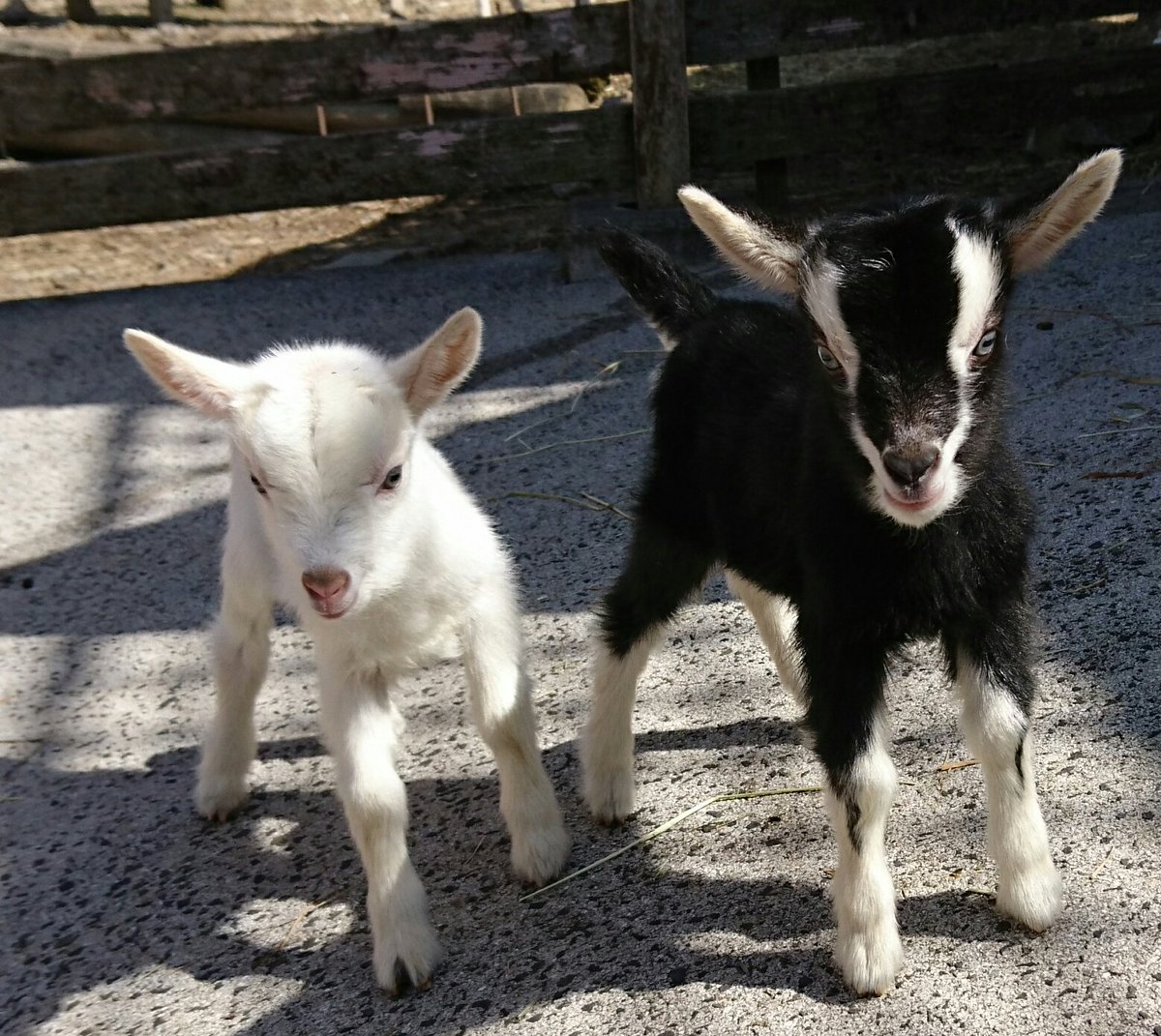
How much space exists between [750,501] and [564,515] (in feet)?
6.89

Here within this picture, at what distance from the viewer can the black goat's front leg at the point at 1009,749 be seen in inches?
106

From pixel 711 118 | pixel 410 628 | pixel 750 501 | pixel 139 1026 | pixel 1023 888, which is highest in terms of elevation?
pixel 711 118

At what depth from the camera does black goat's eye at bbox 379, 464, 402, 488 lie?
2.93 metres

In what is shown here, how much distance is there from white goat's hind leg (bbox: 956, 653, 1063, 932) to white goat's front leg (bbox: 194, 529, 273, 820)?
6.40 ft

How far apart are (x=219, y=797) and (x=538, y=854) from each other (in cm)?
105

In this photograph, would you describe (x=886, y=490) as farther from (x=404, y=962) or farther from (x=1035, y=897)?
(x=404, y=962)

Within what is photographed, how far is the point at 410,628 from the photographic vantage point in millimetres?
3070

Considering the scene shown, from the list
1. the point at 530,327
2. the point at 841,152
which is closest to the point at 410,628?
the point at 530,327

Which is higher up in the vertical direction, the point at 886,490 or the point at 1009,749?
the point at 886,490

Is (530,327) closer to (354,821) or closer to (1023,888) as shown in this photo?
(354,821)

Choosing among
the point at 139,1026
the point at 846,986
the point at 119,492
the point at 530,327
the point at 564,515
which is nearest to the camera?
the point at 846,986

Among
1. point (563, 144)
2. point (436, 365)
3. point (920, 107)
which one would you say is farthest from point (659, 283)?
point (920, 107)

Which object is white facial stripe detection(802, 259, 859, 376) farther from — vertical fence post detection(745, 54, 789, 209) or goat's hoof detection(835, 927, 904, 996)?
vertical fence post detection(745, 54, 789, 209)

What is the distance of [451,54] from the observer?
7.47 meters
